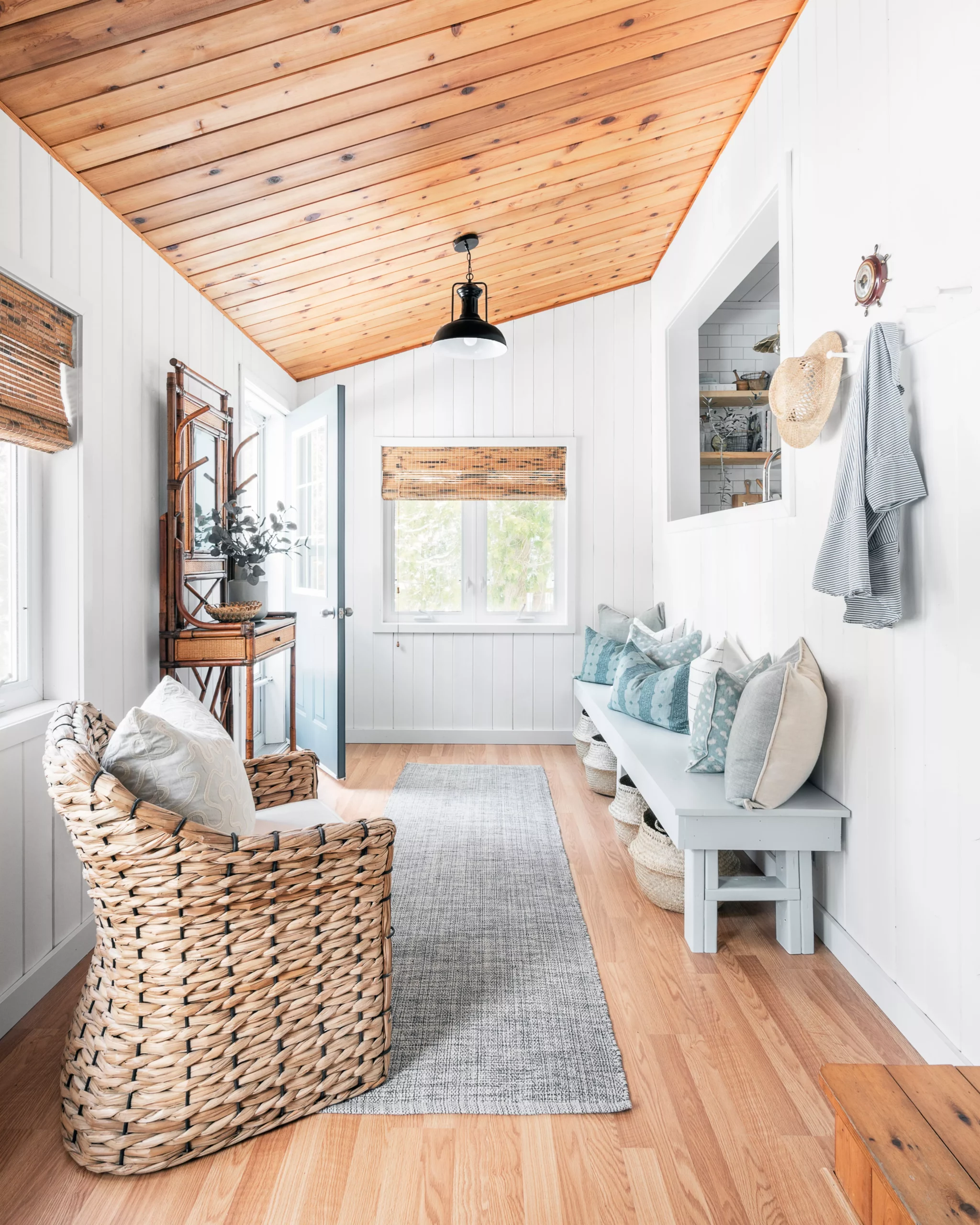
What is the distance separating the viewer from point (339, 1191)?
1.38 metres

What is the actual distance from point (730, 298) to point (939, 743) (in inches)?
139

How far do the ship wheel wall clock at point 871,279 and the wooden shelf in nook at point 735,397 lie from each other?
228 centimetres

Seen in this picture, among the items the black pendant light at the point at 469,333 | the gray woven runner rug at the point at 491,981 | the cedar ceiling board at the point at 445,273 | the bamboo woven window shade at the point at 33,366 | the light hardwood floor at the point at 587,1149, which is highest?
the cedar ceiling board at the point at 445,273

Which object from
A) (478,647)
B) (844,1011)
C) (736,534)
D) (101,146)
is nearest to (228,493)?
(101,146)

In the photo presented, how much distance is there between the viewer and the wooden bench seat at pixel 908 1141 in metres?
0.84

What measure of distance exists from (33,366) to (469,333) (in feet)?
6.33

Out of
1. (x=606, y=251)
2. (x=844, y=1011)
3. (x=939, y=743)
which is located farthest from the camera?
(x=606, y=251)

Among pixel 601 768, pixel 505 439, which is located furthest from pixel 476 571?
pixel 601 768

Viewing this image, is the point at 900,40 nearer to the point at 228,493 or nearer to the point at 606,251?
the point at 606,251

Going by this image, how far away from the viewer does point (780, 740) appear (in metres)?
2.17

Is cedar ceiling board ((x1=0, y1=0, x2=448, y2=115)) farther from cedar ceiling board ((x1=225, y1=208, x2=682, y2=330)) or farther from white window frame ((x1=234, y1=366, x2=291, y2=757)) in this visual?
white window frame ((x1=234, y1=366, x2=291, y2=757))

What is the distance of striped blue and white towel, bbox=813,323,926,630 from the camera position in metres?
1.73

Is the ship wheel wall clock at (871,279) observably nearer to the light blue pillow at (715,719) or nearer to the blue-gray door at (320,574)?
the light blue pillow at (715,719)

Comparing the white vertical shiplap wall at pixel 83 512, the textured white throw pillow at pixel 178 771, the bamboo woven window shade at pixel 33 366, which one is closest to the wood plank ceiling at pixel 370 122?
the white vertical shiplap wall at pixel 83 512
